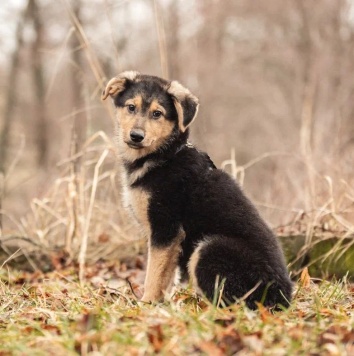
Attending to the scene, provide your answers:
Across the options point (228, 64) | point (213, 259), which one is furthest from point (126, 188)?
point (228, 64)

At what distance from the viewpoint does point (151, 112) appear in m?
5.62

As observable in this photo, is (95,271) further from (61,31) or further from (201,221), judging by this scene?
(61,31)

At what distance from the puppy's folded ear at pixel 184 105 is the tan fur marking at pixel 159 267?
0.97 meters

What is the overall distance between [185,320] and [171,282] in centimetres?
165

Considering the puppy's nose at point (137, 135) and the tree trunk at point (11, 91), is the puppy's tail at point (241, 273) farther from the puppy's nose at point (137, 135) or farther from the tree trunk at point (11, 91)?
the tree trunk at point (11, 91)

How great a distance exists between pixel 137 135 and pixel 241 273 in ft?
4.93

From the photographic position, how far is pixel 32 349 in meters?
3.43

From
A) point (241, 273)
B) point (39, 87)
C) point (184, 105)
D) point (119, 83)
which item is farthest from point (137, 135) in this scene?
point (39, 87)

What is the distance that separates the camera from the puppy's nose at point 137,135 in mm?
5449

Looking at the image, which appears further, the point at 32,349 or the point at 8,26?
the point at 8,26

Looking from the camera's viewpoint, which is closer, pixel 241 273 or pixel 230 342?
pixel 230 342

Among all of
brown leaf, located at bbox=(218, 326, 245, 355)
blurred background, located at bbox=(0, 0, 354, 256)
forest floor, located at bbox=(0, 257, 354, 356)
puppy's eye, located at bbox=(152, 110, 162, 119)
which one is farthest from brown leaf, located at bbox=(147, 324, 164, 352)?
blurred background, located at bbox=(0, 0, 354, 256)

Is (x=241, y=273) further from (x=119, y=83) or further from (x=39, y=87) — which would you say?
(x=39, y=87)

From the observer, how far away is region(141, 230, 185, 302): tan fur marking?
5.31 meters
